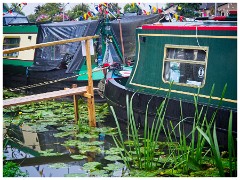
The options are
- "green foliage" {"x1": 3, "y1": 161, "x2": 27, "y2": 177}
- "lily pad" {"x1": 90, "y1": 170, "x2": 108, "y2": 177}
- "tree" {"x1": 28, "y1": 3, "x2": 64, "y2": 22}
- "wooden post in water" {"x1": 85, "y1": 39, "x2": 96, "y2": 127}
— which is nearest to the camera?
"green foliage" {"x1": 3, "y1": 161, "x2": 27, "y2": 177}

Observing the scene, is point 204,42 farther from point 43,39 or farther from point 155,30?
point 43,39

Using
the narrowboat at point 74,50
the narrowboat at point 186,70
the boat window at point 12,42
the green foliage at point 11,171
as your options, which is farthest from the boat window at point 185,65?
the boat window at point 12,42

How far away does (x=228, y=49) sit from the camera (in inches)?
231

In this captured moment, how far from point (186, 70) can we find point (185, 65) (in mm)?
78

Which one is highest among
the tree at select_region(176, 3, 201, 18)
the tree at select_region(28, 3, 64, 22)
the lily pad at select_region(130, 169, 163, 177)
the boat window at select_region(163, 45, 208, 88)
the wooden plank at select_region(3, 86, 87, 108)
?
the tree at select_region(28, 3, 64, 22)

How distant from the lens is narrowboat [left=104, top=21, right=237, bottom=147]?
5832 mm

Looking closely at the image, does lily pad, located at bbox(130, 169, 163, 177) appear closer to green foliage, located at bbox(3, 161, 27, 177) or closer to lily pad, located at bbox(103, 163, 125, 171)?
lily pad, located at bbox(103, 163, 125, 171)

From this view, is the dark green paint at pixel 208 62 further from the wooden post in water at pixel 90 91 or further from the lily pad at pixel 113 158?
the lily pad at pixel 113 158

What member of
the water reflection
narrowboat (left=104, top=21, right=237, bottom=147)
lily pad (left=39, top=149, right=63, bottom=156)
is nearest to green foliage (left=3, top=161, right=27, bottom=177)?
the water reflection

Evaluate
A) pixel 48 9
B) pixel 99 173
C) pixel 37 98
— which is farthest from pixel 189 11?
pixel 99 173

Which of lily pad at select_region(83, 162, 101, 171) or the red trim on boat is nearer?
lily pad at select_region(83, 162, 101, 171)

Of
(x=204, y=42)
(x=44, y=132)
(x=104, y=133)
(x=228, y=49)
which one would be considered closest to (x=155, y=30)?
(x=204, y=42)

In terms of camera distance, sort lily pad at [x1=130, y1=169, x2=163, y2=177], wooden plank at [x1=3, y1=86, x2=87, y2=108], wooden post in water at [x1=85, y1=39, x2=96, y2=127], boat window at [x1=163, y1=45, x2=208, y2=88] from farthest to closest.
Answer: wooden post in water at [x1=85, y1=39, x2=96, y2=127] → wooden plank at [x1=3, y1=86, x2=87, y2=108] → boat window at [x1=163, y1=45, x2=208, y2=88] → lily pad at [x1=130, y1=169, x2=163, y2=177]

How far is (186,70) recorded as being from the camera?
643 cm
